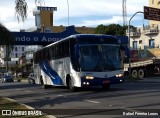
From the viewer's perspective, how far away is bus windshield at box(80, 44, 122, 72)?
81.1 feet

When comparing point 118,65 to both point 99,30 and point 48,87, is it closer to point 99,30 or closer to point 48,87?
point 48,87

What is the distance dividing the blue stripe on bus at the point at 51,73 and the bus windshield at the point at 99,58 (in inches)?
179

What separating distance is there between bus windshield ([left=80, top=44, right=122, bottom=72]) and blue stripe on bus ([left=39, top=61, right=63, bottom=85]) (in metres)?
4.55

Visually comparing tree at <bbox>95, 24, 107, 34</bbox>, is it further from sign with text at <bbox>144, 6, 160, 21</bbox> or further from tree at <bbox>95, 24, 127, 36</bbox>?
sign with text at <bbox>144, 6, 160, 21</bbox>

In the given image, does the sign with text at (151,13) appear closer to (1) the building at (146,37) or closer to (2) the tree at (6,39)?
(1) the building at (146,37)

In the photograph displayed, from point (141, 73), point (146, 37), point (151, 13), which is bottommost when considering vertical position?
point (141, 73)

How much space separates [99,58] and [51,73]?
25.0ft

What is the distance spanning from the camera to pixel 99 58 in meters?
A: 24.7

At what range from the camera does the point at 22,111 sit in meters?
15.2

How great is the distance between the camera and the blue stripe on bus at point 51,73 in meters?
29.5

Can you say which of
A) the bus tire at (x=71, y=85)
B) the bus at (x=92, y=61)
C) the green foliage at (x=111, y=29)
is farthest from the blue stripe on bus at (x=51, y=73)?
the green foliage at (x=111, y=29)

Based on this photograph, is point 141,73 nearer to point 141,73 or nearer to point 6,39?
point 141,73

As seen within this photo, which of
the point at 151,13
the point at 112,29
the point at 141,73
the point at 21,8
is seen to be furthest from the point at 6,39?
the point at 112,29

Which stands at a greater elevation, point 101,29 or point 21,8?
point 101,29
